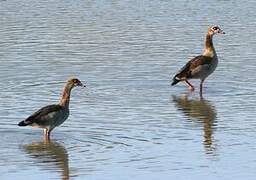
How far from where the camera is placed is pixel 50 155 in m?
16.3

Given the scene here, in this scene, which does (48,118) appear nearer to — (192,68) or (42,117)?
(42,117)

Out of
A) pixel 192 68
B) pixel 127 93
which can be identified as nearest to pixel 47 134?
pixel 127 93

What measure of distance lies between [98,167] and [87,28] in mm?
16992

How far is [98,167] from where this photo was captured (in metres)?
15.0

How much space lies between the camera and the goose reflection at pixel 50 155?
15200 millimetres

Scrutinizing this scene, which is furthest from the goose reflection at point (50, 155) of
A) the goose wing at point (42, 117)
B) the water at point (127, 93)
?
the goose wing at point (42, 117)

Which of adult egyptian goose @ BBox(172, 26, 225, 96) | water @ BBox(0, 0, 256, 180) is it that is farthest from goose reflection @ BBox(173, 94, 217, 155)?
adult egyptian goose @ BBox(172, 26, 225, 96)

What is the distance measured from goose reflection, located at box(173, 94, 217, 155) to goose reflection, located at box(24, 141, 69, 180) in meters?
2.22

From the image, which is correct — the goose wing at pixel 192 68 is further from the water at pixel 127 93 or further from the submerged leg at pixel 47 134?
the submerged leg at pixel 47 134

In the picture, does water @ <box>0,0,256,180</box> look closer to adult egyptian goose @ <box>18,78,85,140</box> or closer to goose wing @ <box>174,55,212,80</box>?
adult egyptian goose @ <box>18,78,85,140</box>

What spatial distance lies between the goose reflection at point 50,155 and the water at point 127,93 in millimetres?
17

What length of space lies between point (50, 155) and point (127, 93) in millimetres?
5800

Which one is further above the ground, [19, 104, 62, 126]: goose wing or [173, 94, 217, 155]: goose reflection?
[19, 104, 62, 126]: goose wing

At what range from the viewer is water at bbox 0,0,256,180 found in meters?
15.4
